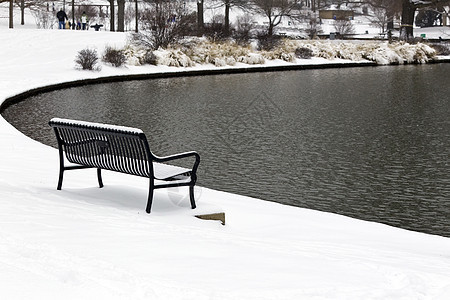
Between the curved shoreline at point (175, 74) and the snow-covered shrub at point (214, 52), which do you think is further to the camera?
the snow-covered shrub at point (214, 52)

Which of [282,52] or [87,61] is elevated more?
[282,52]

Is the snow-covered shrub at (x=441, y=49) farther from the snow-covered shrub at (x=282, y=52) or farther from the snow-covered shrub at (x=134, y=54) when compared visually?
the snow-covered shrub at (x=134, y=54)

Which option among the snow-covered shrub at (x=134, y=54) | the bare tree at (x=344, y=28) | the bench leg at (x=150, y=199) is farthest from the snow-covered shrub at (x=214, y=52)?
the bench leg at (x=150, y=199)

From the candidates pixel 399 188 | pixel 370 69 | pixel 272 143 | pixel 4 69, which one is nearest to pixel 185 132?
pixel 272 143

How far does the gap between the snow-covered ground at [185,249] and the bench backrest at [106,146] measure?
413 mm

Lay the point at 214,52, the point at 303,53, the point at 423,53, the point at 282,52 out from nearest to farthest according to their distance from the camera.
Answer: the point at 214,52 → the point at 282,52 → the point at 303,53 → the point at 423,53

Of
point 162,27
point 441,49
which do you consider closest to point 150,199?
point 162,27

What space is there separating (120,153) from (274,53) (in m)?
36.0

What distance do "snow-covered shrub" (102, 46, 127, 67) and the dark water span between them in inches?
112

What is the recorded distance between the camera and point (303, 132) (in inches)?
691

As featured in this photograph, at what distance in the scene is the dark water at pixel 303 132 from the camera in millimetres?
11102

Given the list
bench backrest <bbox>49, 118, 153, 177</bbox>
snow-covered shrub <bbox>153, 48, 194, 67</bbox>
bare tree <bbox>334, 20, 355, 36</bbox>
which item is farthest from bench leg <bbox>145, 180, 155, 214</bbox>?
bare tree <bbox>334, 20, 355, 36</bbox>

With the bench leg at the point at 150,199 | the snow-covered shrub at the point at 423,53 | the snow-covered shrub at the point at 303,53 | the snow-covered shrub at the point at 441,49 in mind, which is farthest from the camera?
the snow-covered shrub at the point at 441,49

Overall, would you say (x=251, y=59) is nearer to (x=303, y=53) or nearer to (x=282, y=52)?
(x=282, y=52)
